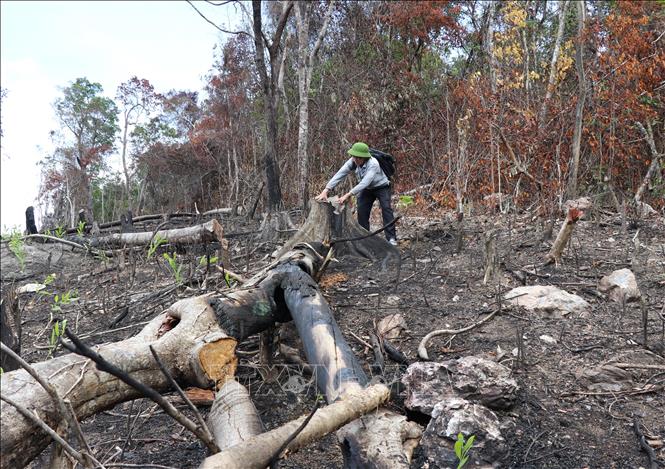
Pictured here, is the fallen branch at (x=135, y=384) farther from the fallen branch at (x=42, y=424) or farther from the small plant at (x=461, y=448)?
the small plant at (x=461, y=448)

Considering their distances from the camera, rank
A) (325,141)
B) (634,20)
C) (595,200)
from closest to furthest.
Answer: (595,200) → (634,20) → (325,141)

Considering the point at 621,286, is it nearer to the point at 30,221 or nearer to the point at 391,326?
the point at 391,326

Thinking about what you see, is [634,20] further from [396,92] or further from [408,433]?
[408,433]

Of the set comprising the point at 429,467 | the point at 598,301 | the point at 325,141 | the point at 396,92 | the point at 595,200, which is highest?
the point at 396,92

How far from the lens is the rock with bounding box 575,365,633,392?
271 cm

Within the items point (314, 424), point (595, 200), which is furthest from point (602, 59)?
point (314, 424)

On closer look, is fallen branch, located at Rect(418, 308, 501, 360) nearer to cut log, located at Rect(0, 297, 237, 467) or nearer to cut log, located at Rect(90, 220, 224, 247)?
cut log, located at Rect(0, 297, 237, 467)

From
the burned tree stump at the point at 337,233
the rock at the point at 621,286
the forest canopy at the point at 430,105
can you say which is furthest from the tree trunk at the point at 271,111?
the rock at the point at 621,286

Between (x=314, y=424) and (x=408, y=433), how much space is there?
579 mm

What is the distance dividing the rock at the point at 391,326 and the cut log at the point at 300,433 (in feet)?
4.25

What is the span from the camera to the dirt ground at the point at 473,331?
2402mm

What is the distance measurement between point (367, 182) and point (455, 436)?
3976 millimetres

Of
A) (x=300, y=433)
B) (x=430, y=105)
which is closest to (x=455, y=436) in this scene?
(x=300, y=433)

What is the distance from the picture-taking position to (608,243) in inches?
210
